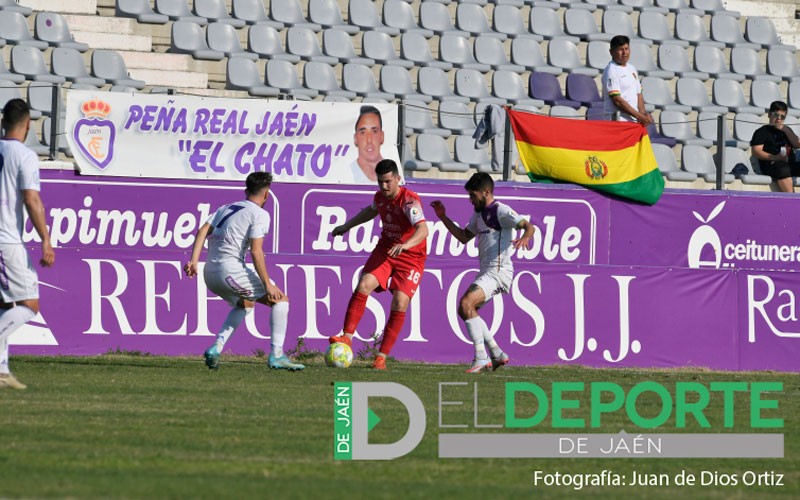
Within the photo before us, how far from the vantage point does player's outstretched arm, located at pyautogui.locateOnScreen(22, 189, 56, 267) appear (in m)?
10.3

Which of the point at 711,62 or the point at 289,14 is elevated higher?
the point at 289,14

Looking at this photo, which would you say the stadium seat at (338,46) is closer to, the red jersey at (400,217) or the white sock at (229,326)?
the red jersey at (400,217)

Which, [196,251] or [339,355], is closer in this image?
[196,251]

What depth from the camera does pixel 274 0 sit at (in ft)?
69.8

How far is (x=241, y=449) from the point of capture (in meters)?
7.46

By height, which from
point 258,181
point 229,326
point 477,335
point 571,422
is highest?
point 258,181

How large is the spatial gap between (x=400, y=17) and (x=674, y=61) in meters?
4.82

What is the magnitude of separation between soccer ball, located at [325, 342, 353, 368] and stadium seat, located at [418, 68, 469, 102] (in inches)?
303

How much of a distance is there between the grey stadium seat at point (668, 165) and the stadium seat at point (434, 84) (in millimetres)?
2800

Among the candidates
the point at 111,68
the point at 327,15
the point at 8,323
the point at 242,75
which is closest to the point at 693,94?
the point at 327,15

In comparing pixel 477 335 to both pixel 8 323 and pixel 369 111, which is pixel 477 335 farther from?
pixel 8 323

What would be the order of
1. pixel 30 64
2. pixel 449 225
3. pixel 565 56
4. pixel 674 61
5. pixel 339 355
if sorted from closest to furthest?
1. pixel 339 355
2. pixel 449 225
3. pixel 30 64
4. pixel 565 56
5. pixel 674 61

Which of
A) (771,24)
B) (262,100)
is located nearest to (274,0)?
(262,100)

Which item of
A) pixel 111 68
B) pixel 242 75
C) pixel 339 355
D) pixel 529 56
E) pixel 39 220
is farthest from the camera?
pixel 529 56
